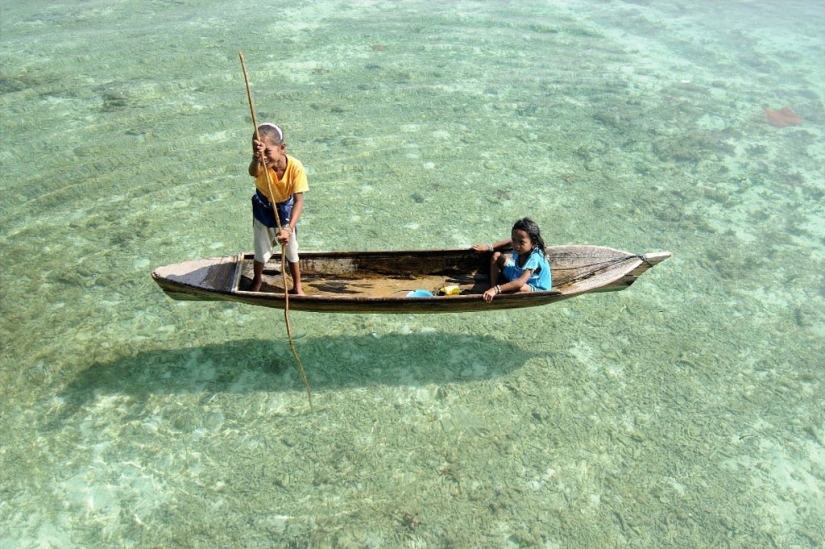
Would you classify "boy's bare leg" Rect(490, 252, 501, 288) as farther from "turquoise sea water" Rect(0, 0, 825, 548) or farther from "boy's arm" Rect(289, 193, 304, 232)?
"boy's arm" Rect(289, 193, 304, 232)

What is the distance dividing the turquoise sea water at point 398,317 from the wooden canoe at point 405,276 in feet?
1.76

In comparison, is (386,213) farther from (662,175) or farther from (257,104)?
(662,175)

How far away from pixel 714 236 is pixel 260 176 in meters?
Answer: 5.86

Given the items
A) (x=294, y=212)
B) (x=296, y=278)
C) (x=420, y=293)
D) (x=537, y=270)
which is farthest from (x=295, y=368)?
(x=537, y=270)

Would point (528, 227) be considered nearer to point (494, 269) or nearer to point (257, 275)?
point (494, 269)

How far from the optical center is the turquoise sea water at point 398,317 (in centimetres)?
483

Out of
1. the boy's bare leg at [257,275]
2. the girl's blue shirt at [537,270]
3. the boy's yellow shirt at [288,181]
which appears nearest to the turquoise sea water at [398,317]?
the boy's bare leg at [257,275]

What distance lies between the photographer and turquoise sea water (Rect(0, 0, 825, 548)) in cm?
483

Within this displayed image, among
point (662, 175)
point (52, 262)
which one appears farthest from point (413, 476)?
point (662, 175)

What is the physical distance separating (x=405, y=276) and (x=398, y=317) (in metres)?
0.53

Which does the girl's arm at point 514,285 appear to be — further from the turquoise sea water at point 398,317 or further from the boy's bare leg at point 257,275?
the boy's bare leg at point 257,275

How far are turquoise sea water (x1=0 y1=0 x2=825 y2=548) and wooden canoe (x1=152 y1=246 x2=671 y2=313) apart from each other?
1.76 feet

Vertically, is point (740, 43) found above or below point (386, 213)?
above

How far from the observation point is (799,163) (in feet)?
32.0
